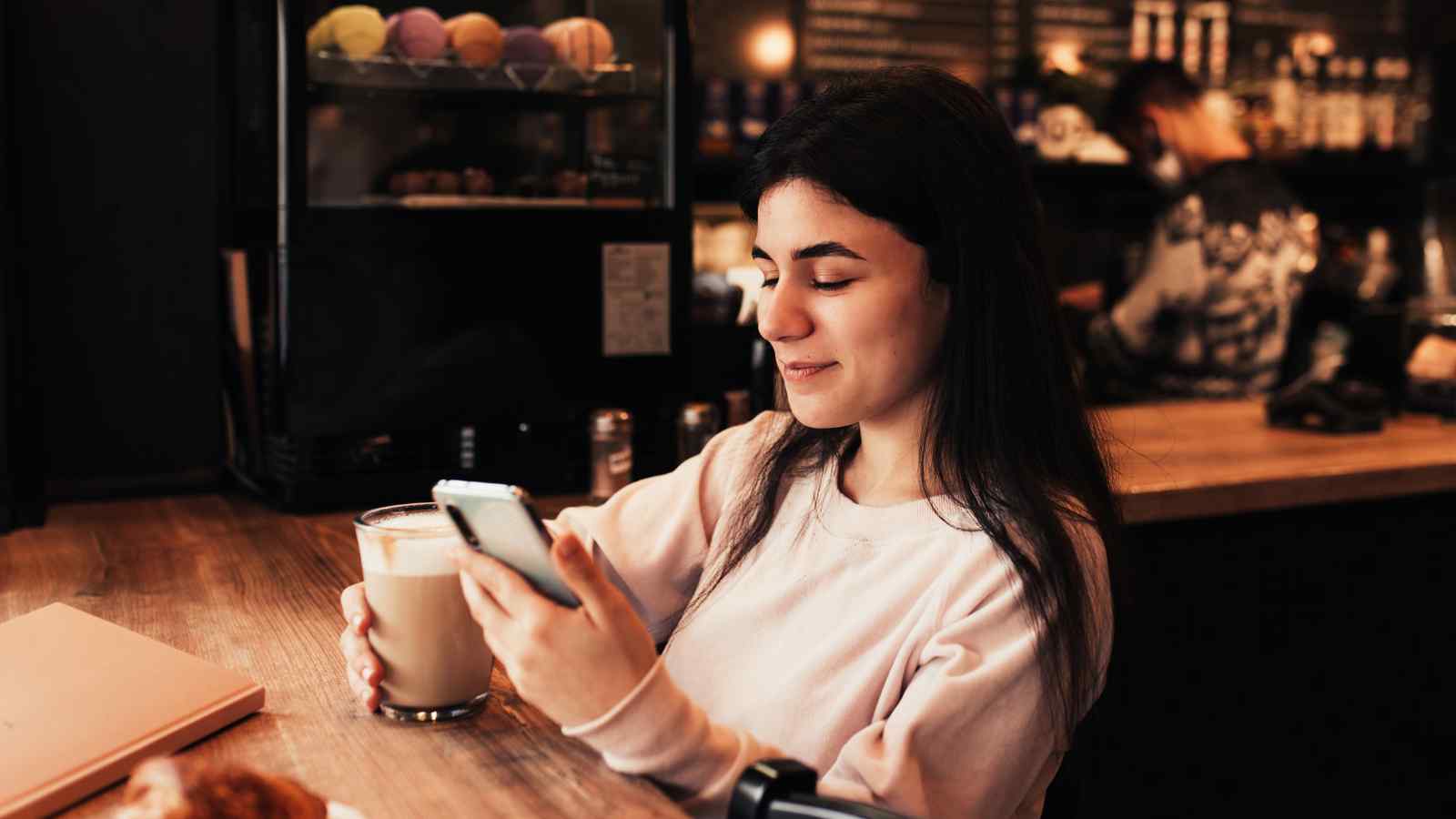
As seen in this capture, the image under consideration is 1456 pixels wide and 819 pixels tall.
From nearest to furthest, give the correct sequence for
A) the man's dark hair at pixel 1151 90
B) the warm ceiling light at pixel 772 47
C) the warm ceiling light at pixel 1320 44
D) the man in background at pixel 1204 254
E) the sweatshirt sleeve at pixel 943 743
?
the sweatshirt sleeve at pixel 943 743 < the man in background at pixel 1204 254 < the man's dark hair at pixel 1151 90 < the warm ceiling light at pixel 772 47 < the warm ceiling light at pixel 1320 44

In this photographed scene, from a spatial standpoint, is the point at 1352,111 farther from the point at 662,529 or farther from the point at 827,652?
the point at 827,652

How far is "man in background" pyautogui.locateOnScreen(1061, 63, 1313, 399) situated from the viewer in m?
3.52

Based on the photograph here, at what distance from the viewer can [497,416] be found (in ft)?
6.73

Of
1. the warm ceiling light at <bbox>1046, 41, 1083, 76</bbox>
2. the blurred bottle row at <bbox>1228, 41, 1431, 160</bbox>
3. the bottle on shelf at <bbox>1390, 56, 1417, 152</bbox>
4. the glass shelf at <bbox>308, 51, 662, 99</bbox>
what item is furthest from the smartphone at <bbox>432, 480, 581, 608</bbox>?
the bottle on shelf at <bbox>1390, 56, 1417, 152</bbox>

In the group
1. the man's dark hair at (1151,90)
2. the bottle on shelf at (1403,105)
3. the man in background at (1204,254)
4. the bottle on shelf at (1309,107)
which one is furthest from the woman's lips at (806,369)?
the bottle on shelf at (1403,105)

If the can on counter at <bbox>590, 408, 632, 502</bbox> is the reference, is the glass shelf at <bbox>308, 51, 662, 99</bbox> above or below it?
above

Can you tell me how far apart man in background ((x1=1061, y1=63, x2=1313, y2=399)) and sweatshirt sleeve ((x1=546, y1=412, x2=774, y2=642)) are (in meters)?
2.45

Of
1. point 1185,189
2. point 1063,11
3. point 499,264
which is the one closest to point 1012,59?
point 1063,11

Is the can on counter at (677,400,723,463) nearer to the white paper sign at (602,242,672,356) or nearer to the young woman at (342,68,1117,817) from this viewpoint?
the white paper sign at (602,242,672,356)

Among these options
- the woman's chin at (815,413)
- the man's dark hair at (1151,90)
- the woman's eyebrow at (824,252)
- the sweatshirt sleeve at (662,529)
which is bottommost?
the sweatshirt sleeve at (662,529)

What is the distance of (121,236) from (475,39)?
62 cm

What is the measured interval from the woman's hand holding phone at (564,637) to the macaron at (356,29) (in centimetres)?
125

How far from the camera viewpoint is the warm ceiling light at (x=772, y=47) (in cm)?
456

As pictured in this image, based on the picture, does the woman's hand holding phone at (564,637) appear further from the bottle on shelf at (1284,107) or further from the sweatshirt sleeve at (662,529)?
the bottle on shelf at (1284,107)
